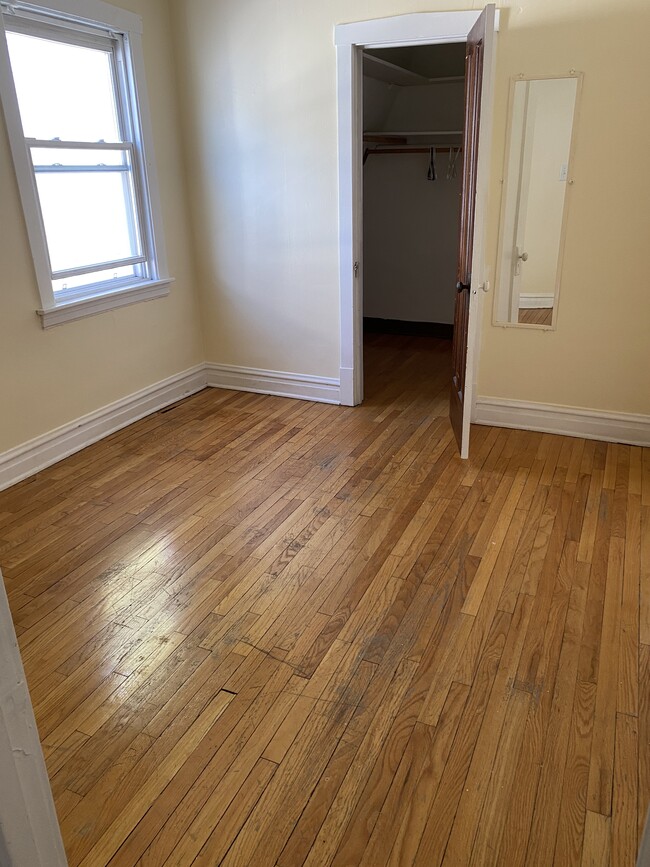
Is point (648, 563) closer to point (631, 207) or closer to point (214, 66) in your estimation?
point (631, 207)

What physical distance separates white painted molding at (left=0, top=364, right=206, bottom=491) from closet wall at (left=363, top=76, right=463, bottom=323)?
7.18 feet

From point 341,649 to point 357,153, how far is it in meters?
3.02

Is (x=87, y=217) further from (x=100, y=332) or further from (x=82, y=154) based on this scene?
(x=100, y=332)

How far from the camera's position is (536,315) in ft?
12.6

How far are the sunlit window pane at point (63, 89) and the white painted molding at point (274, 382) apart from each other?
1.71 metres

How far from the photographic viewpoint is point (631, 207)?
3.44 metres

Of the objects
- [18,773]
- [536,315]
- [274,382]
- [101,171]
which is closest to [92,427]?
[274,382]

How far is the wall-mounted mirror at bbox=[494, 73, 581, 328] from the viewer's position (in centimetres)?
345

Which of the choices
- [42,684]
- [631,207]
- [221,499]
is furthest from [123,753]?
[631,207]

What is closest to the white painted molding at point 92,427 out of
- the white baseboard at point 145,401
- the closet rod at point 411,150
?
the white baseboard at point 145,401

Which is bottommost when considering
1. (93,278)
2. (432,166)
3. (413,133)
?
(93,278)

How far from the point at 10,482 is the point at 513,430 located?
289 centimetres

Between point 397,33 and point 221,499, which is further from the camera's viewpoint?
point 397,33

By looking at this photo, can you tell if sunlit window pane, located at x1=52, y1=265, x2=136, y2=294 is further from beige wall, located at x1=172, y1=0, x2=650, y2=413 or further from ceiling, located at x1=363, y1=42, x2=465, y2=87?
ceiling, located at x1=363, y1=42, x2=465, y2=87
